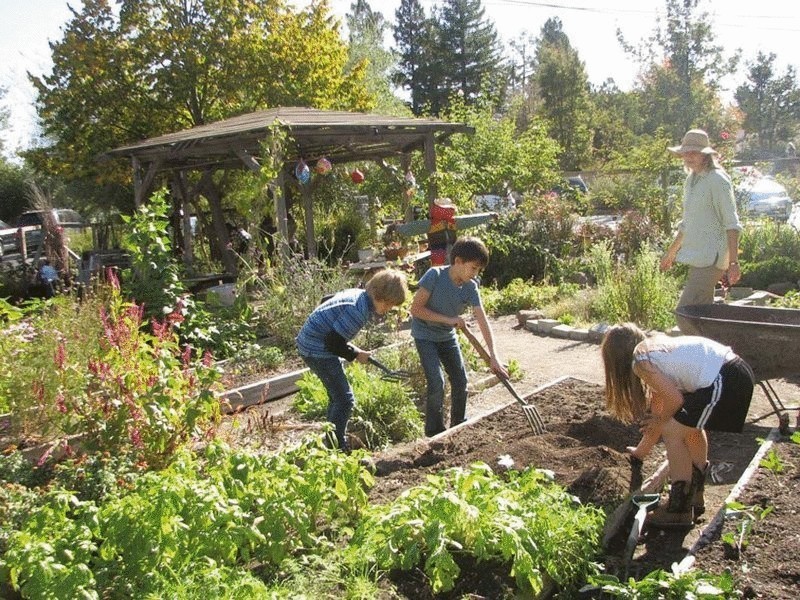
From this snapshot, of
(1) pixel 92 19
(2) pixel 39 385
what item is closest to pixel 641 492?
(2) pixel 39 385

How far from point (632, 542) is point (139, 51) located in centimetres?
1802

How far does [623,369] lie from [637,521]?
2.50ft

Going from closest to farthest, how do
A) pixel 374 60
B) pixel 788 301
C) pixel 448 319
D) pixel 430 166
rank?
1. pixel 448 319
2. pixel 788 301
3. pixel 430 166
4. pixel 374 60

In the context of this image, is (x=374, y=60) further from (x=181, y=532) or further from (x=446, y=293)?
(x=181, y=532)

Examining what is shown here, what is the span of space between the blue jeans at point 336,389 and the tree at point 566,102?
Result: 33.5 meters

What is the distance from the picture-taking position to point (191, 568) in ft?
9.01

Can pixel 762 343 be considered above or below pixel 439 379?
above

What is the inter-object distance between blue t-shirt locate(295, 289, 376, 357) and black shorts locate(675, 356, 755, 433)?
6.11 ft

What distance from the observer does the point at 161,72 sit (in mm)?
18000

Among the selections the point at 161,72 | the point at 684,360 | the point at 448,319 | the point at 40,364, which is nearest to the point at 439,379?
the point at 448,319

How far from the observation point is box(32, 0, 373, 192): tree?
1792 centimetres

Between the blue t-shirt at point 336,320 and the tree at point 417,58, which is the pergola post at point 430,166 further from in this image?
the tree at point 417,58

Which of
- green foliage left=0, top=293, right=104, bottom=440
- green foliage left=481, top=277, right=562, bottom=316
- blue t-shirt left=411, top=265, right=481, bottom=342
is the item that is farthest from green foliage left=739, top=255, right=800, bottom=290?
green foliage left=0, top=293, right=104, bottom=440

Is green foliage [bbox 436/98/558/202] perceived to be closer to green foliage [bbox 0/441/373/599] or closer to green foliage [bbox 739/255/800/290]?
green foliage [bbox 739/255/800/290]
